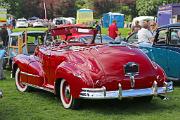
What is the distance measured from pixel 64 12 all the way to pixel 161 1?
22.5m

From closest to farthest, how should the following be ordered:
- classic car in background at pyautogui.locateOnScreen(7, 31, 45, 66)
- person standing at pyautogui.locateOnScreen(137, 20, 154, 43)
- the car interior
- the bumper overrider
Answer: the bumper overrider → the car interior → person standing at pyautogui.locateOnScreen(137, 20, 154, 43) → classic car in background at pyautogui.locateOnScreen(7, 31, 45, 66)

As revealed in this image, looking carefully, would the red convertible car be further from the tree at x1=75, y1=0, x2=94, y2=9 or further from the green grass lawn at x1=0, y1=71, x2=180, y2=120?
the tree at x1=75, y1=0, x2=94, y2=9

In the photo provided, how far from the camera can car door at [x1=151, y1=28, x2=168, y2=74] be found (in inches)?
440

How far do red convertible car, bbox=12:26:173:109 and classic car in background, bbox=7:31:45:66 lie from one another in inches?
221

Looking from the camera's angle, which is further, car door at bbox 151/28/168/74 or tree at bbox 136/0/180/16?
tree at bbox 136/0/180/16

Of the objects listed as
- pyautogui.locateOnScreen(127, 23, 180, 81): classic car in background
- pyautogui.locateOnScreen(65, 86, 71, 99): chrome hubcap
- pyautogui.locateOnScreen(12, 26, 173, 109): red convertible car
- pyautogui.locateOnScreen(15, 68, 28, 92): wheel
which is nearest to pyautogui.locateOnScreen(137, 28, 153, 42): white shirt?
pyautogui.locateOnScreen(127, 23, 180, 81): classic car in background

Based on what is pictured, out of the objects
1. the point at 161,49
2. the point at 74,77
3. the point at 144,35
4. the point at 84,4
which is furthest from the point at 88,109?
the point at 84,4

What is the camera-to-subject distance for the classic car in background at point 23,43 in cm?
1474

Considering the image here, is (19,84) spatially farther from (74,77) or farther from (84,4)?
(84,4)

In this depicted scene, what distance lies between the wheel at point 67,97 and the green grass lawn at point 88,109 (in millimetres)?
109

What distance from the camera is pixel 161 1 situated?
66.6 m

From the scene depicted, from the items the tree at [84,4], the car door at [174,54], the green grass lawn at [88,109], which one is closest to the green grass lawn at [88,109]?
the green grass lawn at [88,109]

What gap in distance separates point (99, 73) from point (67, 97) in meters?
0.96

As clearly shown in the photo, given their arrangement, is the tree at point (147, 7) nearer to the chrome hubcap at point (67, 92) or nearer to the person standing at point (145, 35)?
the person standing at point (145, 35)
